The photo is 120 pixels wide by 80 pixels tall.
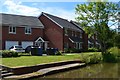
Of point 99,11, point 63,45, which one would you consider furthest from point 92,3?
point 63,45

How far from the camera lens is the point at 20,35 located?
164ft

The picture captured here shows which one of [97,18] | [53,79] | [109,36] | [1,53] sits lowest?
[53,79]

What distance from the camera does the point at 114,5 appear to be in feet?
142

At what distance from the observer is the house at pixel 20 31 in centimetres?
4742

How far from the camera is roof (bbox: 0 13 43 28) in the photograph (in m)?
48.5

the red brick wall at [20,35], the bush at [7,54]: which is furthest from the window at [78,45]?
the bush at [7,54]

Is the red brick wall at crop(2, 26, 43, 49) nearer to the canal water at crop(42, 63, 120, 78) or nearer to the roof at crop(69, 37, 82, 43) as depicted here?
the roof at crop(69, 37, 82, 43)

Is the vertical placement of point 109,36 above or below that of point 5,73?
above

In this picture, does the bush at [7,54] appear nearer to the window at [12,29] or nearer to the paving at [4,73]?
the paving at [4,73]

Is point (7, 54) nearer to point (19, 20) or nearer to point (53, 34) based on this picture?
point (19, 20)

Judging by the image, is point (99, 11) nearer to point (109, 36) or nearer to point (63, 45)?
point (109, 36)

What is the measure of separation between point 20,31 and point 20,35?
77cm

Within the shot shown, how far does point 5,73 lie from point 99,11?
1110 inches

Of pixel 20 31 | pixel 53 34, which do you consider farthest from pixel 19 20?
pixel 53 34
